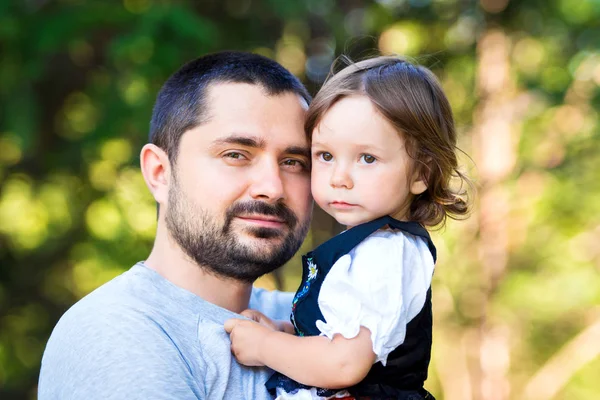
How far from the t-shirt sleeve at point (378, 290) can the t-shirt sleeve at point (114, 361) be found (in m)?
0.37

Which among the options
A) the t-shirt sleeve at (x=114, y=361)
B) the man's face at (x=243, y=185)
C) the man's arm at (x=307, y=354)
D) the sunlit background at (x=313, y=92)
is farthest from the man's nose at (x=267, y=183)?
the sunlit background at (x=313, y=92)

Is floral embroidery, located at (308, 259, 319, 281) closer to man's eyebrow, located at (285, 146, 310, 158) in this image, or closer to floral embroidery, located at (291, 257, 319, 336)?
floral embroidery, located at (291, 257, 319, 336)

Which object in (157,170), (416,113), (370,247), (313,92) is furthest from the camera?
(313,92)

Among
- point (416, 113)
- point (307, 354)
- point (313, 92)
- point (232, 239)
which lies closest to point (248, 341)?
point (307, 354)

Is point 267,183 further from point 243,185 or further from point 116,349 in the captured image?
point 116,349

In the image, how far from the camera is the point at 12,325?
5.78m

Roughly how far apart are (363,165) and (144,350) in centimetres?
70

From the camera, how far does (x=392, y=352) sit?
1.75 meters

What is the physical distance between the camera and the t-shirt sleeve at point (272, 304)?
8.13ft

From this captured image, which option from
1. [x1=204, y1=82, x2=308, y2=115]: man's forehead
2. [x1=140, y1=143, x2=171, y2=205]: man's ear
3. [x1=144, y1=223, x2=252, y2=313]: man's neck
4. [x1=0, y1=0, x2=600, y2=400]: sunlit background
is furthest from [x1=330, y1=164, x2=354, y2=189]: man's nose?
[x1=0, y1=0, x2=600, y2=400]: sunlit background

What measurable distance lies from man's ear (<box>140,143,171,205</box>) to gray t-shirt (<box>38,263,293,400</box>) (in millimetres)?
326

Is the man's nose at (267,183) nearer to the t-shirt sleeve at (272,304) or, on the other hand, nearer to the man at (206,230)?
the man at (206,230)

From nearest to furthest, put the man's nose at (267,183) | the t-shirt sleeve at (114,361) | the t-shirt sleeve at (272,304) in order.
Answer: the t-shirt sleeve at (114,361)
the man's nose at (267,183)
the t-shirt sleeve at (272,304)

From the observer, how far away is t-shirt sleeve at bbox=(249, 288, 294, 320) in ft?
8.13
